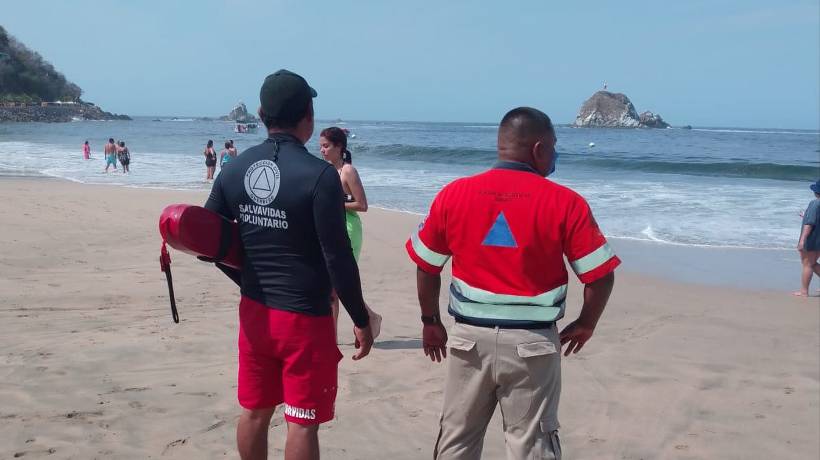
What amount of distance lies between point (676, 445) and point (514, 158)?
241 centimetres

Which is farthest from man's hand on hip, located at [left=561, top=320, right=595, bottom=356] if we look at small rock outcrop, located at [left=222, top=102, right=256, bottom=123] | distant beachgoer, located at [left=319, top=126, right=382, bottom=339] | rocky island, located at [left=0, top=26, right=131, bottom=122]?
small rock outcrop, located at [left=222, top=102, right=256, bottom=123]

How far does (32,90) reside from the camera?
323ft

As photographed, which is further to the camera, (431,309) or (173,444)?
(173,444)

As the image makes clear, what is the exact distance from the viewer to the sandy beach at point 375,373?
4.18 metres

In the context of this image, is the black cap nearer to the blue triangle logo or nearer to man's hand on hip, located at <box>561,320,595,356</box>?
the blue triangle logo

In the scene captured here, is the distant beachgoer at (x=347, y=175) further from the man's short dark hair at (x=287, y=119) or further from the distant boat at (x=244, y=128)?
the distant boat at (x=244, y=128)

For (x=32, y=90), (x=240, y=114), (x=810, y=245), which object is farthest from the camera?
(x=240, y=114)

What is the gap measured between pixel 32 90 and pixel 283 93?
10917 cm

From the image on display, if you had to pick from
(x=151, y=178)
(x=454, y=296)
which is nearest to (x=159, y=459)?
(x=454, y=296)

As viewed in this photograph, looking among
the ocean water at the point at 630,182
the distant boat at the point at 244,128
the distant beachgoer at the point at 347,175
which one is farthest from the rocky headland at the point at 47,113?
the distant beachgoer at the point at 347,175

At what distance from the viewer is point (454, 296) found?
9.84 feet

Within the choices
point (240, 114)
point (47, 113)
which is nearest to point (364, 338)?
point (47, 113)

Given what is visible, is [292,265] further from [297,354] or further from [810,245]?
[810,245]

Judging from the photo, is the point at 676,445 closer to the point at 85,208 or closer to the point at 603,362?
the point at 603,362
